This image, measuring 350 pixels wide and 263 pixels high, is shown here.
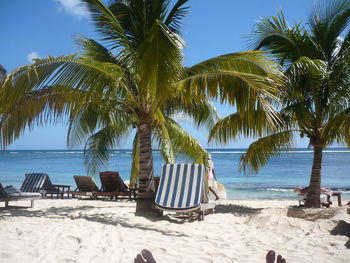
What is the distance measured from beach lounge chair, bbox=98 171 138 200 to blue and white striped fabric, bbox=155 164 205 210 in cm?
347

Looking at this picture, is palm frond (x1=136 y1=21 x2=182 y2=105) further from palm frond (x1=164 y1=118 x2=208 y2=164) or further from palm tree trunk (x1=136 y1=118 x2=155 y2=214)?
palm frond (x1=164 y1=118 x2=208 y2=164)

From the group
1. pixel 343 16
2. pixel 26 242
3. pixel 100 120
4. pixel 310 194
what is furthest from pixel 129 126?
pixel 26 242

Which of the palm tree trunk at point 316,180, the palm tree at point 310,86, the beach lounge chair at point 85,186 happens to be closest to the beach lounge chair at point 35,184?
the beach lounge chair at point 85,186

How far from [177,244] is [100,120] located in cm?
560

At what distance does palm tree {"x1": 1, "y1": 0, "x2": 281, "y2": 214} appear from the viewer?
5988 millimetres

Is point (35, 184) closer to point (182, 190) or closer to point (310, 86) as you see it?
point (182, 190)

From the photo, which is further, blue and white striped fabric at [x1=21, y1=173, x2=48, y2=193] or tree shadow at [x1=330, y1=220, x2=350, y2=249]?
blue and white striped fabric at [x1=21, y1=173, x2=48, y2=193]

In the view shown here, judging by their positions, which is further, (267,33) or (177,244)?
(267,33)

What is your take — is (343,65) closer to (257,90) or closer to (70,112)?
(257,90)

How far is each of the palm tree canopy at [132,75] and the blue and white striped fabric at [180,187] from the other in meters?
1.11

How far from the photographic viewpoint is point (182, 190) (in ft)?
22.1

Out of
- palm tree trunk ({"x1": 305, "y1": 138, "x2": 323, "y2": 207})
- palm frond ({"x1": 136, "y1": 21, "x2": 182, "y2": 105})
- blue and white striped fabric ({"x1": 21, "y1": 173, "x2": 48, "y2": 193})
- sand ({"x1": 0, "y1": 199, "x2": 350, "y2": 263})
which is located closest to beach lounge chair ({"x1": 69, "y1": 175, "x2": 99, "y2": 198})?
blue and white striped fabric ({"x1": 21, "y1": 173, "x2": 48, "y2": 193})

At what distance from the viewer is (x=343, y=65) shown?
7.88 m

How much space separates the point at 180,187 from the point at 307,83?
11.9 ft
